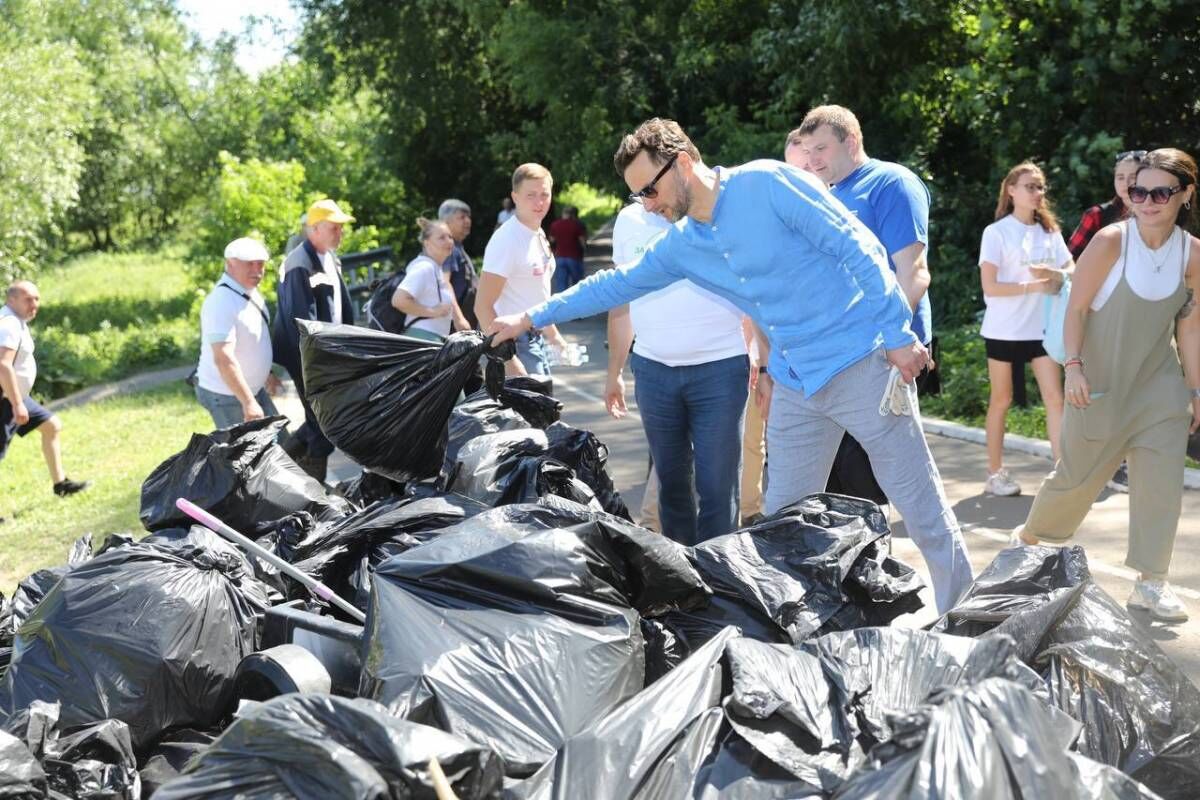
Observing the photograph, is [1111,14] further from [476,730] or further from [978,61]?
[476,730]

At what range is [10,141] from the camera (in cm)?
2067

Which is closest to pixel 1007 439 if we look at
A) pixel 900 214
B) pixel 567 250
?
pixel 900 214

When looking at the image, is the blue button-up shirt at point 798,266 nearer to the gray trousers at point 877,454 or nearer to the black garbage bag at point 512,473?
the gray trousers at point 877,454

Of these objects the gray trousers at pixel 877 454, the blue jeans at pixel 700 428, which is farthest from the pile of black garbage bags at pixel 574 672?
the blue jeans at pixel 700 428

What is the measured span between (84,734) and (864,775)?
69.3 inches

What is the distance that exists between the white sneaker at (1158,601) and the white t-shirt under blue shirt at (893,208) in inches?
46.5

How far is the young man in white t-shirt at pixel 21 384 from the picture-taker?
8.47m

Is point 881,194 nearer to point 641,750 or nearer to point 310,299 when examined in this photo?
point 641,750

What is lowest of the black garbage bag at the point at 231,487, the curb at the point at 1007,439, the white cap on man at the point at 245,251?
the curb at the point at 1007,439

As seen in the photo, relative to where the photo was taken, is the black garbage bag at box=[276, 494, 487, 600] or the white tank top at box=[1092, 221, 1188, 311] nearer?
the black garbage bag at box=[276, 494, 487, 600]

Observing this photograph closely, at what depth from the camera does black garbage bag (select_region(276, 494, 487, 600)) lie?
3.74m

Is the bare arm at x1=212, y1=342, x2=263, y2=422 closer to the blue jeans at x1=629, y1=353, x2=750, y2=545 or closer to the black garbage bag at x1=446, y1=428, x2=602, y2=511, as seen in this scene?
the black garbage bag at x1=446, y1=428, x2=602, y2=511

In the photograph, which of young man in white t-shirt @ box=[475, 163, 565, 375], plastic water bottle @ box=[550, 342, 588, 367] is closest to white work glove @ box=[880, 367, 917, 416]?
plastic water bottle @ box=[550, 342, 588, 367]

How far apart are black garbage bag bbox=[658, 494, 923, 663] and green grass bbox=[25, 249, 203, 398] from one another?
13608 millimetres
